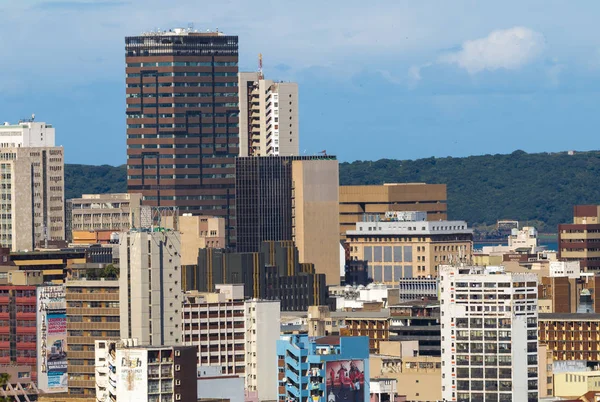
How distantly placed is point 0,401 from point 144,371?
1267 centimetres

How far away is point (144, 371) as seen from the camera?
199000 millimetres

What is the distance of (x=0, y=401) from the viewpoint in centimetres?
19875
